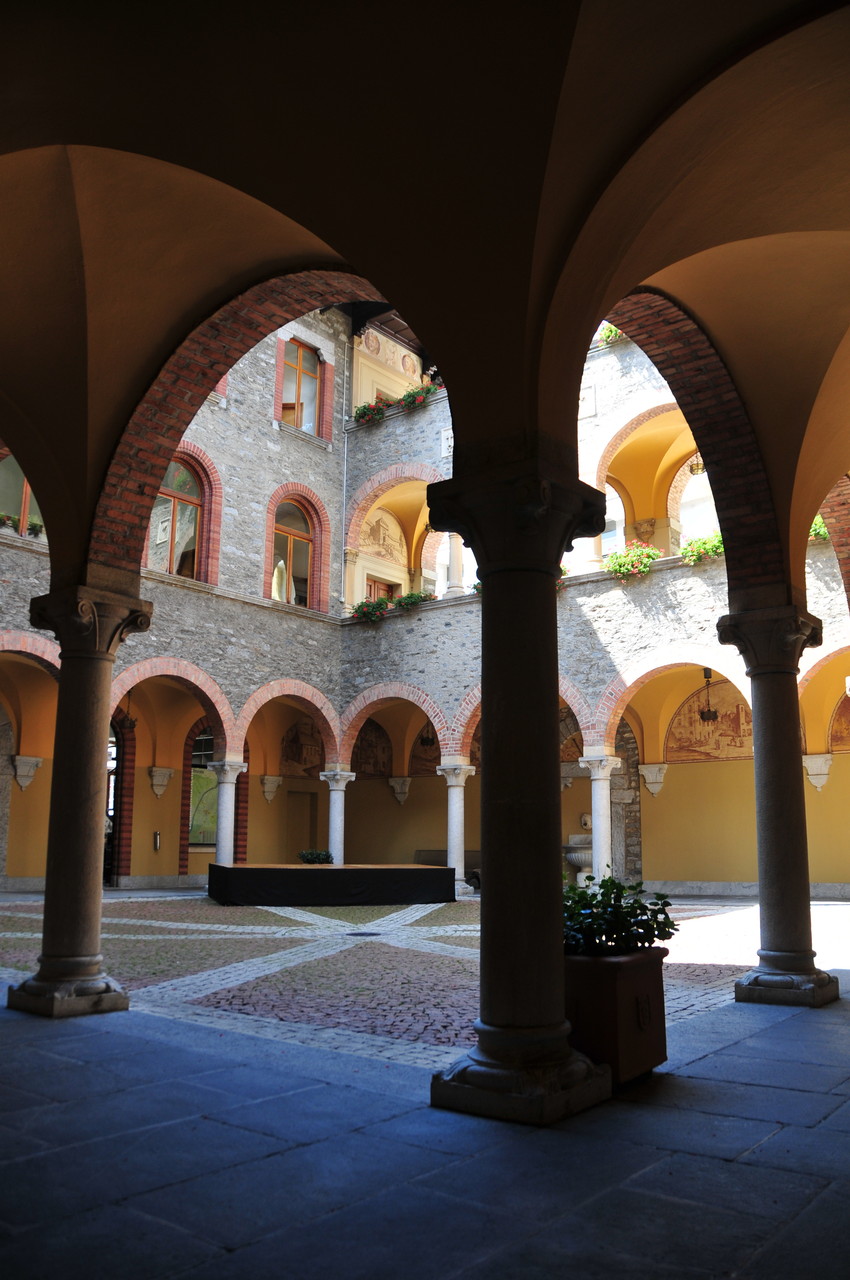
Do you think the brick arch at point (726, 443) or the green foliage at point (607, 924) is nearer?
the green foliage at point (607, 924)

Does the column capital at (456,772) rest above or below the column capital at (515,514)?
below

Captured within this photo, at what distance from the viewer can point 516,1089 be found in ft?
12.6

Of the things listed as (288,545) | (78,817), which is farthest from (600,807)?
(78,817)

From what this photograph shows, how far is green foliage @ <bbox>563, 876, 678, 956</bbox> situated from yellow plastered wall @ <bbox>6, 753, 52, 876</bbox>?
14251 millimetres

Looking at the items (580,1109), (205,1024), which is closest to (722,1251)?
(580,1109)

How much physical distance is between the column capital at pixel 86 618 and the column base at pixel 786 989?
4.38 m

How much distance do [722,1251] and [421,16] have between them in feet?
13.8

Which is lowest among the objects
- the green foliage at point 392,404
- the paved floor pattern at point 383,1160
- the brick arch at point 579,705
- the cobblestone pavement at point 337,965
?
the cobblestone pavement at point 337,965

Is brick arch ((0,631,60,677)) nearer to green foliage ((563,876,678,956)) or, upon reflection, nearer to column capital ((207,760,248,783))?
column capital ((207,760,248,783))

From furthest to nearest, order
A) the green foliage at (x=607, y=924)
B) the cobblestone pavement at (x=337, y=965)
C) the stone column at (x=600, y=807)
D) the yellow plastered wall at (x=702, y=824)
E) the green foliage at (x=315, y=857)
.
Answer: the yellow plastered wall at (x=702, y=824) < the green foliage at (x=315, y=857) < the stone column at (x=600, y=807) < the cobblestone pavement at (x=337, y=965) < the green foliage at (x=607, y=924)

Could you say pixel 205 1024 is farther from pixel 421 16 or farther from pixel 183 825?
pixel 183 825

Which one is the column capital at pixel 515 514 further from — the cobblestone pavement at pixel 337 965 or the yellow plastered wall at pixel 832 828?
the yellow plastered wall at pixel 832 828

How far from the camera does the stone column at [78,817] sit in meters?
5.93

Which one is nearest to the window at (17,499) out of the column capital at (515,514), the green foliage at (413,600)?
the green foliage at (413,600)
